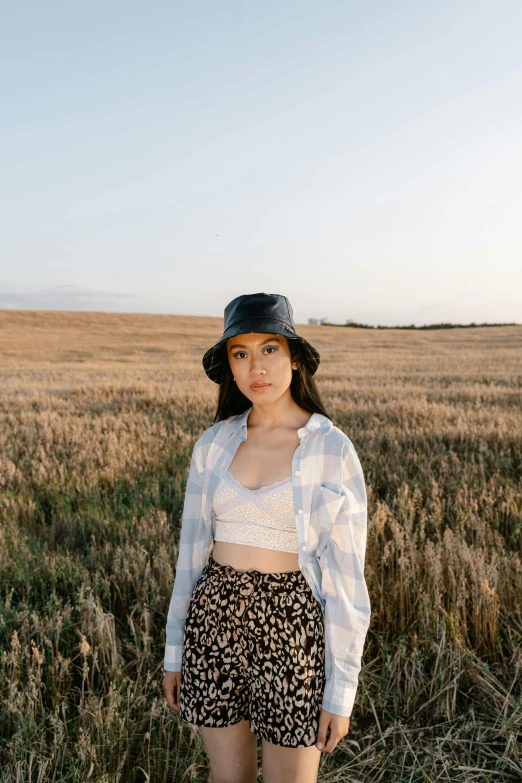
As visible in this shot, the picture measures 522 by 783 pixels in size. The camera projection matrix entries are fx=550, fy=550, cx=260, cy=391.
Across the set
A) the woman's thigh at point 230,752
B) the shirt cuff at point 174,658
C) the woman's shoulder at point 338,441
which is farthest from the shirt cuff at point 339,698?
the woman's shoulder at point 338,441

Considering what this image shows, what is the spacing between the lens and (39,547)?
166 inches

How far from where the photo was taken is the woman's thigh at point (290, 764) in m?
1.76

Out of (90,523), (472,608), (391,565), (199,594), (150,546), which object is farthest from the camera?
(90,523)

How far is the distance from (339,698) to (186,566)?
2.31 ft

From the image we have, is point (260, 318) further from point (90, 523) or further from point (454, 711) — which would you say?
point (90, 523)

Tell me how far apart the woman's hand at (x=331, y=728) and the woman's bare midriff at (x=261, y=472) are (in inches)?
17.9

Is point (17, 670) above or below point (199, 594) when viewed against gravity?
below

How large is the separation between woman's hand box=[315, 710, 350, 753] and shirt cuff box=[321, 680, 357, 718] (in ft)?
0.06

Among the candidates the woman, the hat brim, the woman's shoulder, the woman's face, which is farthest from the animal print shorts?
the hat brim

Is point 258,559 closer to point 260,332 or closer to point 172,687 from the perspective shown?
point 172,687

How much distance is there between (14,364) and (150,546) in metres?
24.3

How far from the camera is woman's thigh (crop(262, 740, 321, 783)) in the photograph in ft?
5.77

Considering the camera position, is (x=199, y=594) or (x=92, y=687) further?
(x=92, y=687)

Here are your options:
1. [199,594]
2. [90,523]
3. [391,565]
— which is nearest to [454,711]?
[391,565]
